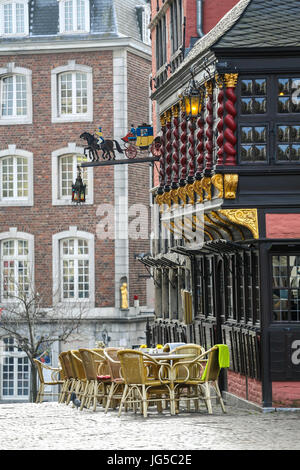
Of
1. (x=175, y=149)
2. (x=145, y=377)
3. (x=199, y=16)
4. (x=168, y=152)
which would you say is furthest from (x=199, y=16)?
(x=145, y=377)

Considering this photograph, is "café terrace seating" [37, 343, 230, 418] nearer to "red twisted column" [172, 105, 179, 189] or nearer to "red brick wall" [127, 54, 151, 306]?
"red twisted column" [172, 105, 179, 189]

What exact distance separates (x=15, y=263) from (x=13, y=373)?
154 inches

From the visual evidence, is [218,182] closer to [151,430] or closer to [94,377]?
[94,377]

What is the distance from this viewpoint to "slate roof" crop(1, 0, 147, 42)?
140 ft

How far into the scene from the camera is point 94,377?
18688mm

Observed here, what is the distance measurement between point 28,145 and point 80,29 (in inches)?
181

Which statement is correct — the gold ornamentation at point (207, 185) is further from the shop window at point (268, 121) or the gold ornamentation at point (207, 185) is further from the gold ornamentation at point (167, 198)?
the gold ornamentation at point (167, 198)

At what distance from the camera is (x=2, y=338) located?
41.9 meters

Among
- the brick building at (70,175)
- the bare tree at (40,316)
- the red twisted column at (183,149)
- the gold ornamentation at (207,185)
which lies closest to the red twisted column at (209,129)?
the gold ornamentation at (207,185)

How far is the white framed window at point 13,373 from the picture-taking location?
1639 inches

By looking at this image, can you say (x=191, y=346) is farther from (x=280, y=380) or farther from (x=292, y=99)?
(x=292, y=99)

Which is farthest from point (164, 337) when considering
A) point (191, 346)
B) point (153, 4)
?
point (191, 346)

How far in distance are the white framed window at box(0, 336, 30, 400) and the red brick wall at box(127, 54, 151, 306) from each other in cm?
440

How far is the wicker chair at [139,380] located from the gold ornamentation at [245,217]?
8.56 feet
